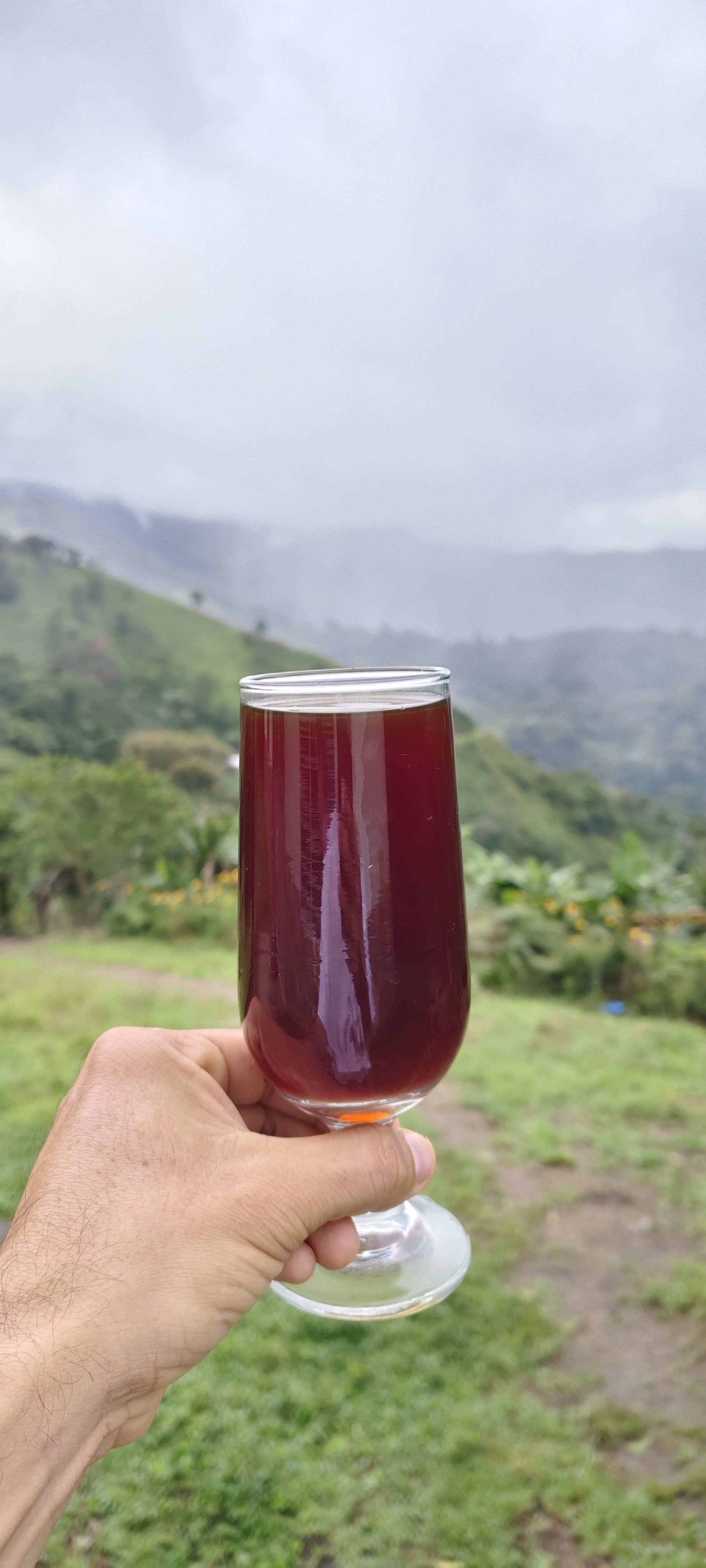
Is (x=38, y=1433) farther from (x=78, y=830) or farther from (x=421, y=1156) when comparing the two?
(x=78, y=830)

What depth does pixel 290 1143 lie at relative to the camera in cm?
102

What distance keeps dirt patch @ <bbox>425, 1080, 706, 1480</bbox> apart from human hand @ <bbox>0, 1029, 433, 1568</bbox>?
5.59 ft

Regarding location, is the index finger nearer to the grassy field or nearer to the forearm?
the forearm

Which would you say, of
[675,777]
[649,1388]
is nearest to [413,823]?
[649,1388]

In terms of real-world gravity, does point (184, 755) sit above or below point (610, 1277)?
above

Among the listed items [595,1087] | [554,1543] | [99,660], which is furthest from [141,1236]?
[99,660]

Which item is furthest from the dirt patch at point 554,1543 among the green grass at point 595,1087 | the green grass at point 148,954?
the green grass at point 148,954

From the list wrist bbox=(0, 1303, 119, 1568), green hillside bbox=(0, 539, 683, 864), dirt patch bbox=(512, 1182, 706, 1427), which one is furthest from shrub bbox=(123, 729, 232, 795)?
wrist bbox=(0, 1303, 119, 1568)

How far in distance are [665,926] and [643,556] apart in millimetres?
11698

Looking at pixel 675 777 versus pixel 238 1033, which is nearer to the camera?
pixel 238 1033

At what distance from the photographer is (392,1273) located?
1148 millimetres

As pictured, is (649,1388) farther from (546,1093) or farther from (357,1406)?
(546,1093)

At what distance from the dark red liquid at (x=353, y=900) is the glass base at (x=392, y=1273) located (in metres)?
0.27

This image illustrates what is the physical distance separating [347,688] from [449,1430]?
2286mm
